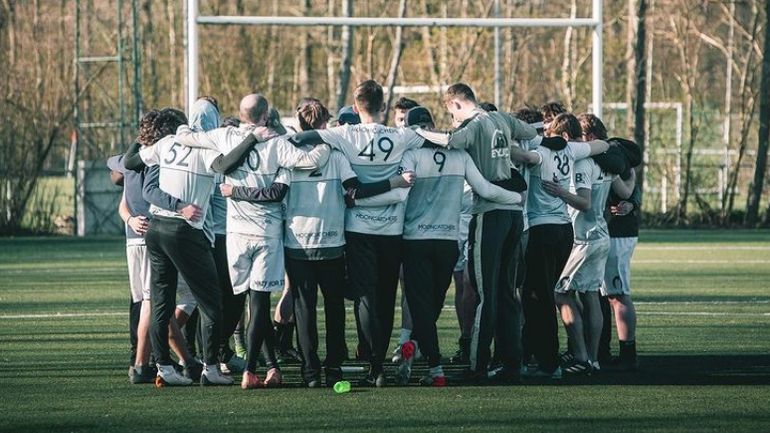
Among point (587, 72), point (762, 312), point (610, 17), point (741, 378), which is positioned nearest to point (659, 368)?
point (741, 378)

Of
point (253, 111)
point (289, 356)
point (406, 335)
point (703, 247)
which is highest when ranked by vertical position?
point (253, 111)

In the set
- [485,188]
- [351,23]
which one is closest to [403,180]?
[485,188]

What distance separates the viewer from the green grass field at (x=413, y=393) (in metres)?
8.24

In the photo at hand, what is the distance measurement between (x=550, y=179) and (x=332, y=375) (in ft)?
7.11

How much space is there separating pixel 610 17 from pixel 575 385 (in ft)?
106

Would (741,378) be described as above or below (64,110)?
below

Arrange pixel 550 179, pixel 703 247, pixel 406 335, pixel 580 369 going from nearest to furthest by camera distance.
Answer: pixel 550 179 < pixel 580 369 < pixel 406 335 < pixel 703 247

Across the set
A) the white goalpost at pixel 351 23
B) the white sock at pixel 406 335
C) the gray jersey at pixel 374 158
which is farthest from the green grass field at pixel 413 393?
the white goalpost at pixel 351 23

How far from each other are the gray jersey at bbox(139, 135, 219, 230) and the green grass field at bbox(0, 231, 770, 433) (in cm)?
131

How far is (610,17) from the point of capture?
134ft

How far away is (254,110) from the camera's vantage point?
955 centimetres

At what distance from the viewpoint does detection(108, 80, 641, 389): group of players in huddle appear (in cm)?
952

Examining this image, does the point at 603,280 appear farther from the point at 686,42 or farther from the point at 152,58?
the point at 152,58

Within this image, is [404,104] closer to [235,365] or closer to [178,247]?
[235,365]
